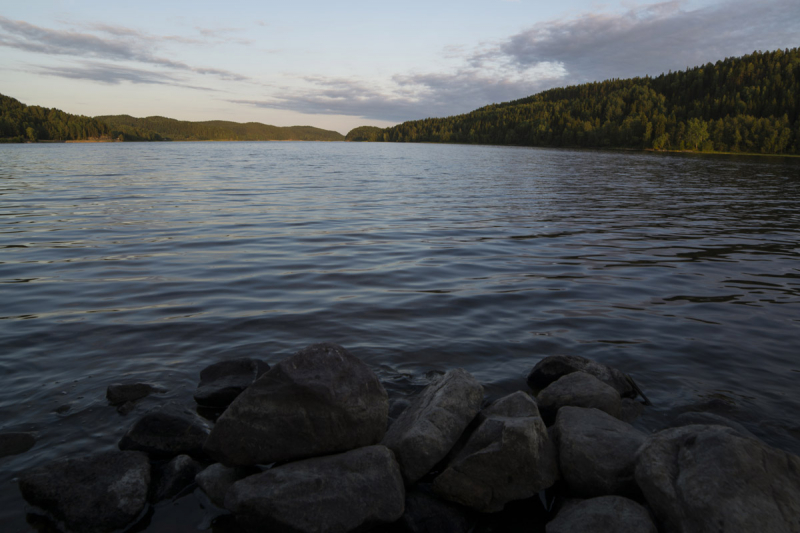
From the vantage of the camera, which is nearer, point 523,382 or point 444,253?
point 523,382

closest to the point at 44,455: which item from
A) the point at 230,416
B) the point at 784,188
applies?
the point at 230,416

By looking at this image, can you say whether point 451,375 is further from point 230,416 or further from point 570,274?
point 570,274

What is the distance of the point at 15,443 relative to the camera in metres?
5.77

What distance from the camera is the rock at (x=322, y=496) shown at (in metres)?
4.45

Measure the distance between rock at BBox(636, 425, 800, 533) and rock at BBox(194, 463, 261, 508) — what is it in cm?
394

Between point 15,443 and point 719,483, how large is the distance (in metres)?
7.28

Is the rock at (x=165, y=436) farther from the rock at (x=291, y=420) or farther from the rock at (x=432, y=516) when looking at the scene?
the rock at (x=432, y=516)

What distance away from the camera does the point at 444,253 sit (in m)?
15.9

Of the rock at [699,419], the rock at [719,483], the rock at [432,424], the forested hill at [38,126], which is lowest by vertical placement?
the rock at [699,419]

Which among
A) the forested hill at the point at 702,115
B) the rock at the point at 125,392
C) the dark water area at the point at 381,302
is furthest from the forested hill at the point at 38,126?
the rock at the point at 125,392

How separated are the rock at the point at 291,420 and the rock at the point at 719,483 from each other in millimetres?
2884

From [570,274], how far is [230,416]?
1077 cm

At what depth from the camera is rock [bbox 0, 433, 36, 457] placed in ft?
18.6

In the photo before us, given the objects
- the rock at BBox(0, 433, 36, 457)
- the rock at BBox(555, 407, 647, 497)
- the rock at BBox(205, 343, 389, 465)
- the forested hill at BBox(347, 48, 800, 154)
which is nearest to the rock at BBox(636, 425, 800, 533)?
the rock at BBox(555, 407, 647, 497)
